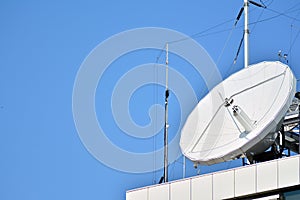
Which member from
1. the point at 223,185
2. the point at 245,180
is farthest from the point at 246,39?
the point at 245,180

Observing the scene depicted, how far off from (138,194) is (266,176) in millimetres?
5346

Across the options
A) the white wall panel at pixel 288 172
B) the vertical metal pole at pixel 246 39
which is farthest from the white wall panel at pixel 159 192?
the vertical metal pole at pixel 246 39

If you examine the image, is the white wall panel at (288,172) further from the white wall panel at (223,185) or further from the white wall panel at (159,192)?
the white wall panel at (159,192)

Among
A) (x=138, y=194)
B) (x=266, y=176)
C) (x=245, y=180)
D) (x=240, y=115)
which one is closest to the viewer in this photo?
(x=266, y=176)

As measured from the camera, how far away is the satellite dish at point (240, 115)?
34125 mm

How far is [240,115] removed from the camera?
36.3 metres

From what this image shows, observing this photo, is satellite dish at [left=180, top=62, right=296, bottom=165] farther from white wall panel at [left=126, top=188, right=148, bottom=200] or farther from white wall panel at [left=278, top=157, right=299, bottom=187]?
white wall panel at [left=278, top=157, right=299, bottom=187]

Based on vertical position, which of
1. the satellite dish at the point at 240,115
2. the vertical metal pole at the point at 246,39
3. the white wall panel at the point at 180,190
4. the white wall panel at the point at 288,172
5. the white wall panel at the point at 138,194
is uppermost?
the vertical metal pole at the point at 246,39

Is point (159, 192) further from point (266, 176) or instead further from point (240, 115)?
point (266, 176)

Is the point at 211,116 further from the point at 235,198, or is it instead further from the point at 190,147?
the point at 235,198

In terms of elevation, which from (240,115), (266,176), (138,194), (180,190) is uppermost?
(240,115)

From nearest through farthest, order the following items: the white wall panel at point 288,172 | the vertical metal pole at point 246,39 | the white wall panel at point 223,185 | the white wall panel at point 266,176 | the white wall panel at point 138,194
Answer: the white wall panel at point 288,172, the white wall panel at point 266,176, the white wall panel at point 223,185, the white wall panel at point 138,194, the vertical metal pole at point 246,39

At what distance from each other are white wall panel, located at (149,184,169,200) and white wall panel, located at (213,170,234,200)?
2051 millimetres

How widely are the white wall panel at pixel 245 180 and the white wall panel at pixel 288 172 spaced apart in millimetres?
1013
